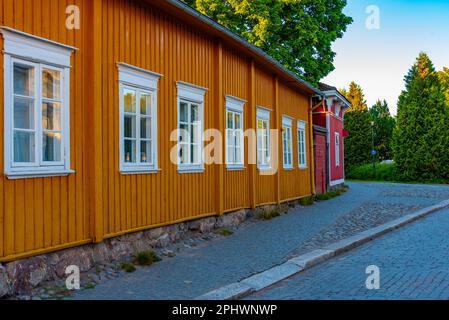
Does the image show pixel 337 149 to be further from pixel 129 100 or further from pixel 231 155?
pixel 129 100

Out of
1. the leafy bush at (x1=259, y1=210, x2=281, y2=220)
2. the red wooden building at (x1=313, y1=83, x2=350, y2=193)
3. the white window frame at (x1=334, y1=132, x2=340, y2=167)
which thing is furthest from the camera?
the white window frame at (x1=334, y1=132, x2=340, y2=167)

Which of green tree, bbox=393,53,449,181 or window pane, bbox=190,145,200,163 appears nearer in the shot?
window pane, bbox=190,145,200,163

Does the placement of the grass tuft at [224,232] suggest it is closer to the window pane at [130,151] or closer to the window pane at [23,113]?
the window pane at [130,151]

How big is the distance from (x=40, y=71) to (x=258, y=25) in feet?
66.7

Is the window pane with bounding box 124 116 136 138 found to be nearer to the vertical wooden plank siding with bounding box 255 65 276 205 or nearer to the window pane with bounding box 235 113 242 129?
the window pane with bounding box 235 113 242 129

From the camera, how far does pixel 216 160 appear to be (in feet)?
36.1

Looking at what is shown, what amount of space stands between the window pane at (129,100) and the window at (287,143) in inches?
336

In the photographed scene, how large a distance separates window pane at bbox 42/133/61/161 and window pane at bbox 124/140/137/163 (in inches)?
61.6

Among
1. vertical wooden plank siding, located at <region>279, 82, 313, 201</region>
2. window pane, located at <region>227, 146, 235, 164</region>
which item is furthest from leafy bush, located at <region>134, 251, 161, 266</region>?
vertical wooden plank siding, located at <region>279, 82, 313, 201</region>

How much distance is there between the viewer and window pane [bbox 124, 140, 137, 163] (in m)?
8.10

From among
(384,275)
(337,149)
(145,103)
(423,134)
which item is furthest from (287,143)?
(423,134)

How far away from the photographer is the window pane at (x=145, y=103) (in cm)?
851
